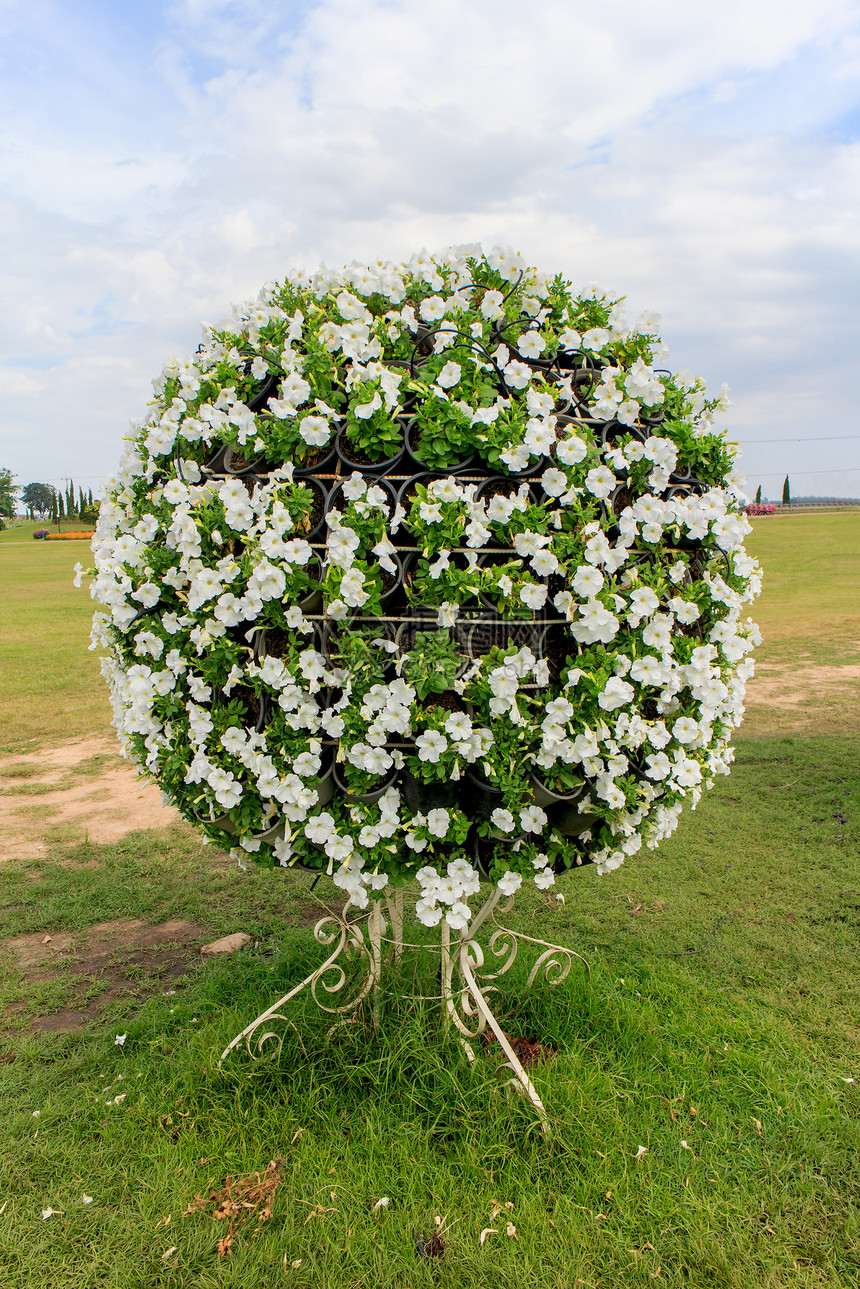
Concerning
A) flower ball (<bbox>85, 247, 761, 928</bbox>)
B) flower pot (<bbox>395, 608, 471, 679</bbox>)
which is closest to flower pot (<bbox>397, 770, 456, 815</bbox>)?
flower ball (<bbox>85, 247, 761, 928</bbox>)

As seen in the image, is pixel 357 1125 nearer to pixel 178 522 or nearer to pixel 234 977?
pixel 234 977

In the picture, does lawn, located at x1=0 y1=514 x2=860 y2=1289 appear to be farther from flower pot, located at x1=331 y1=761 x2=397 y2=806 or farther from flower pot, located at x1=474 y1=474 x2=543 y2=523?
flower pot, located at x1=474 y1=474 x2=543 y2=523

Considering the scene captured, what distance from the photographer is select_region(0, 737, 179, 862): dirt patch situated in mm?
7246

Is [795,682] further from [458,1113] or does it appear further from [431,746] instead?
[431,746]

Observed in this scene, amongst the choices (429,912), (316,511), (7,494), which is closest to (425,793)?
(429,912)

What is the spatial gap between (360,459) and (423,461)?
26 centimetres

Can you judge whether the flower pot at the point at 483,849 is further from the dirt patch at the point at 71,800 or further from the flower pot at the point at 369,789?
the dirt patch at the point at 71,800

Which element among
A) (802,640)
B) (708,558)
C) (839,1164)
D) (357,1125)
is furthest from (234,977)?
(802,640)

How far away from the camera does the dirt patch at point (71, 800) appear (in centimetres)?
725

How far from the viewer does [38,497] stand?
112625 millimetres

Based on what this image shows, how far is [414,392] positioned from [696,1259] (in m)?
3.13

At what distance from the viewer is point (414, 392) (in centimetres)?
302

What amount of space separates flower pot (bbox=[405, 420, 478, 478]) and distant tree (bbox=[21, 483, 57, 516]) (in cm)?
12054

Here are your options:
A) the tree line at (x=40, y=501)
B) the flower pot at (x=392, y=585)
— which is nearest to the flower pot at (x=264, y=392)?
Result: the flower pot at (x=392, y=585)
